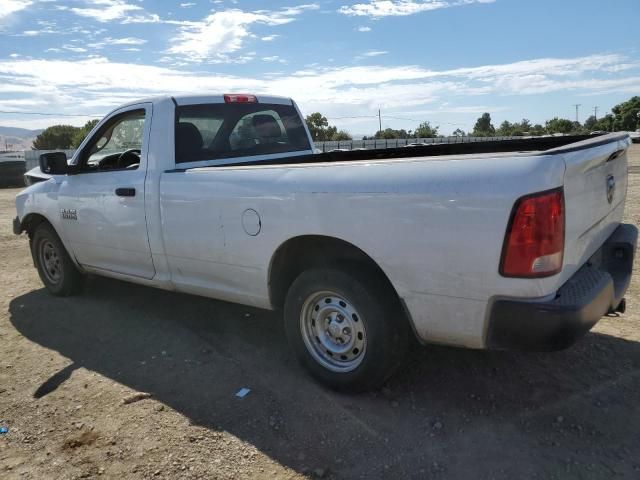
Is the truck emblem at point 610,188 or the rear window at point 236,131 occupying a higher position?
the rear window at point 236,131

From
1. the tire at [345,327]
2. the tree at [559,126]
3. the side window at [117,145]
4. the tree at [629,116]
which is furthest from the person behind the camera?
the tree at [559,126]

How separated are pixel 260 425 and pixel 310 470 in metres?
0.53

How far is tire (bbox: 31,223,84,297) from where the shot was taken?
5.60 m

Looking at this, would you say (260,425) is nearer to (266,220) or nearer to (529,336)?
(266,220)

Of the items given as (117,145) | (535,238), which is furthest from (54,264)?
(535,238)

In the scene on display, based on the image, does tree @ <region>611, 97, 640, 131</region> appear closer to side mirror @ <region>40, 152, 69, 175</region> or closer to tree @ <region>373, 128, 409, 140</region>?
tree @ <region>373, 128, 409, 140</region>

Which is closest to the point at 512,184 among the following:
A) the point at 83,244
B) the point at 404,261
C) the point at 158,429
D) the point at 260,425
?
the point at 404,261

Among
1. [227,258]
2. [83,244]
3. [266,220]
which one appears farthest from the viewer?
[83,244]

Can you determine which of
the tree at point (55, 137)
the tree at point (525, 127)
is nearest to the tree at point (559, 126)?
the tree at point (525, 127)

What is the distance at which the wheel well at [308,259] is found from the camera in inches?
127

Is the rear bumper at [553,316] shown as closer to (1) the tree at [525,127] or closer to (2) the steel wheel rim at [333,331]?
(2) the steel wheel rim at [333,331]

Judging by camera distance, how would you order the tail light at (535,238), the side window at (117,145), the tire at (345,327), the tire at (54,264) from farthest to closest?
the tire at (54,264), the side window at (117,145), the tire at (345,327), the tail light at (535,238)

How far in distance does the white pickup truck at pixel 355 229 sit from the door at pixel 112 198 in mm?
18

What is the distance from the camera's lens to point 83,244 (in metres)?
5.18
